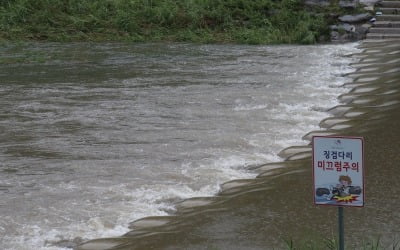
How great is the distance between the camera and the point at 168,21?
78.5ft

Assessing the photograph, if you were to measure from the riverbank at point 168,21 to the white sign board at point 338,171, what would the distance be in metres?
17.4

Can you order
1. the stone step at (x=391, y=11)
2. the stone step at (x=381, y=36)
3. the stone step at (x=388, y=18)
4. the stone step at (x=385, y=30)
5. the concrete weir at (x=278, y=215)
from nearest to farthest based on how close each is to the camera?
the concrete weir at (x=278, y=215), the stone step at (x=381, y=36), the stone step at (x=385, y=30), the stone step at (x=388, y=18), the stone step at (x=391, y=11)

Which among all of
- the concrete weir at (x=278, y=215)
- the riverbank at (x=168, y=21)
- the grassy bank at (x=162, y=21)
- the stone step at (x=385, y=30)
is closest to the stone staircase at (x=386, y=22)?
the stone step at (x=385, y=30)

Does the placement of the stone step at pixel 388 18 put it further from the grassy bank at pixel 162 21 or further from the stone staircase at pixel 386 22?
the grassy bank at pixel 162 21

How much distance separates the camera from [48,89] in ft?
47.8

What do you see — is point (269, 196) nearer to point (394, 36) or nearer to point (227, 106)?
point (227, 106)

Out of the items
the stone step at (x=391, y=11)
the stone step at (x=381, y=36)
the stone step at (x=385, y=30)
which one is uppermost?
the stone step at (x=391, y=11)

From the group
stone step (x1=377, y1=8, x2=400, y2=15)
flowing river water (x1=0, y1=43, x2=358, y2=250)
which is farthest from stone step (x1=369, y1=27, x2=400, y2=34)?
flowing river water (x1=0, y1=43, x2=358, y2=250)

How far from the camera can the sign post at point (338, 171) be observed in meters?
4.63

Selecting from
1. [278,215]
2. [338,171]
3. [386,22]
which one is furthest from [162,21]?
[338,171]

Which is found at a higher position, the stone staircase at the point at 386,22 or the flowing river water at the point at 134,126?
the stone staircase at the point at 386,22

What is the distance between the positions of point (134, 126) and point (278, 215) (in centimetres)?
465

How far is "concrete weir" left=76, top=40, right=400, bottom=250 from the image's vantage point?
6.64 meters

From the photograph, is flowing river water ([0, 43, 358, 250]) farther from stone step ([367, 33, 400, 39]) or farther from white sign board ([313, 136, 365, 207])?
white sign board ([313, 136, 365, 207])
